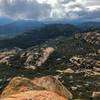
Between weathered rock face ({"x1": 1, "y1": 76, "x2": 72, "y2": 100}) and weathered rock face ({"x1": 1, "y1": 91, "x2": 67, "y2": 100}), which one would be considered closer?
weathered rock face ({"x1": 1, "y1": 91, "x2": 67, "y2": 100})

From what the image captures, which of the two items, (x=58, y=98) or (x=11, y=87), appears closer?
(x=58, y=98)

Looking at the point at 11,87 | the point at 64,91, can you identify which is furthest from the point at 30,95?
the point at 64,91

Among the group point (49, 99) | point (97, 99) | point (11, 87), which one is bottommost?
point (97, 99)

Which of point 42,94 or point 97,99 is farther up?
point 42,94

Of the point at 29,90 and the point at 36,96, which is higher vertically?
the point at 36,96

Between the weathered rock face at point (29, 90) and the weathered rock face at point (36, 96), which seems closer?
the weathered rock face at point (36, 96)

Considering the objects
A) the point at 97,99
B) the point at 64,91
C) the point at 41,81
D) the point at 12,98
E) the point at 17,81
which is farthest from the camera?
the point at 41,81

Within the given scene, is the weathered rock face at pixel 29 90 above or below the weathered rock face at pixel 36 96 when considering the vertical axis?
below

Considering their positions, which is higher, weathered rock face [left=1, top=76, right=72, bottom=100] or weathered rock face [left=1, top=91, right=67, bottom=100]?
weathered rock face [left=1, top=91, right=67, bottom=100]

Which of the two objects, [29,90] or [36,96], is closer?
[36,96]

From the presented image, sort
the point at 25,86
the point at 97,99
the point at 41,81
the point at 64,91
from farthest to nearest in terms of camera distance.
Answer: the point at 41,81 < the point at 97,99 < the point at 64,91 < the point at 25,86

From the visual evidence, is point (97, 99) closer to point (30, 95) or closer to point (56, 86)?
point (56, 86)
